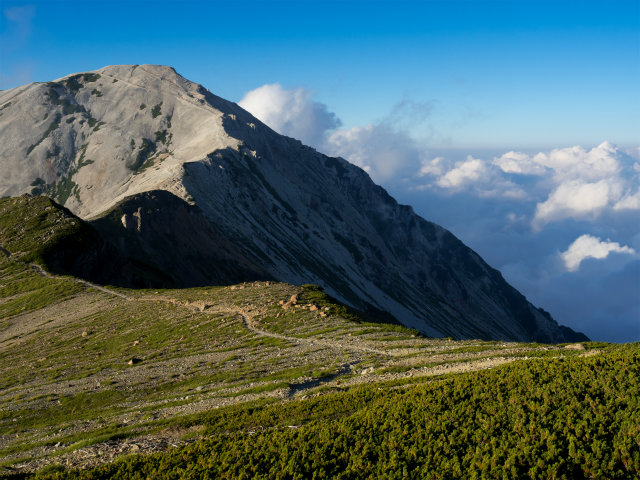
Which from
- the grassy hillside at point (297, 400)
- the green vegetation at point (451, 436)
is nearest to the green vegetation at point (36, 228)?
the grassy hillside at point (297, 400)

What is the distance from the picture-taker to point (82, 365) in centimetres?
5059

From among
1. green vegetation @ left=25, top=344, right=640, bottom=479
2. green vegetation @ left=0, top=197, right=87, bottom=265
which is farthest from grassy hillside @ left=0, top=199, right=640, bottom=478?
green vegetation @ left=0, top=197, right=87, bottom=265

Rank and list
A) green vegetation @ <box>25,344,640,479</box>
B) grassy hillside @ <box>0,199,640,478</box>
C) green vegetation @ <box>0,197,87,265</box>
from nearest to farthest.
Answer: green vegetation @ <box>25,344,640,479</box> → grassy hillside @ <box>0,199,640,478</box> → green vegetation @ <box>0,197,87,265</box>

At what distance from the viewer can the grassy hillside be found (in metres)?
Answer: 19.8

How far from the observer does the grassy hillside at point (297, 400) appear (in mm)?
19781

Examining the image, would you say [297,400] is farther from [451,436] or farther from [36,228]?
[36,228]

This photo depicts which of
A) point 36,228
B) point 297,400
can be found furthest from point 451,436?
point 36,228

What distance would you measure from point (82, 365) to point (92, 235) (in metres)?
59.5

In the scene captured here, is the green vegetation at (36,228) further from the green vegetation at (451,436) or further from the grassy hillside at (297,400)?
the green vegetation at (451,436)

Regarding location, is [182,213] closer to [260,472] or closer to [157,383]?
[157,383]

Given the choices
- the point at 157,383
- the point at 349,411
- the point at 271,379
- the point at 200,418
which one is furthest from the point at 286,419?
the point at 157,383

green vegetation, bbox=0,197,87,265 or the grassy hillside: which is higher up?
green vegetation, bbox=0,197,87,265

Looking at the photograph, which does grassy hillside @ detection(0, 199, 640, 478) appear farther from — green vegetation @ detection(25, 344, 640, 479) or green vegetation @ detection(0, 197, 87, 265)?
green vegetation @ detection(0, 197, 87, 265)

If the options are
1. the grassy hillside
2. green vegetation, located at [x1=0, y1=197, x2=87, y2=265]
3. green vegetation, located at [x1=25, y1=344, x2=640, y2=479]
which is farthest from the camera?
green vegetation, located at [x1=0, y1=197, x2=87, y2=265]
